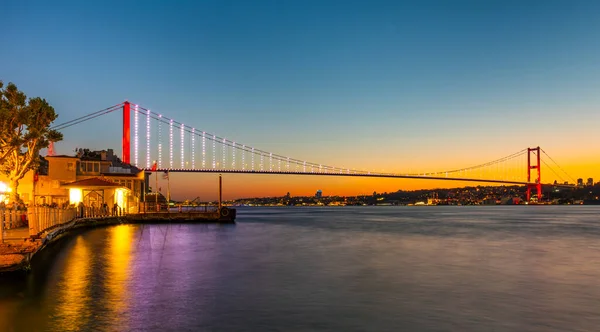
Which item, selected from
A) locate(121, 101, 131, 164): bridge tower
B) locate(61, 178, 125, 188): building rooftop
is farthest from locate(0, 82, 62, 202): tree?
locate(121, 101, 131, 164): bridge tower

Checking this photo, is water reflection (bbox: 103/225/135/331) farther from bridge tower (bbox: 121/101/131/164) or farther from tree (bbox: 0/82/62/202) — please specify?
bridge tower (bbox: 121/101/131/164)

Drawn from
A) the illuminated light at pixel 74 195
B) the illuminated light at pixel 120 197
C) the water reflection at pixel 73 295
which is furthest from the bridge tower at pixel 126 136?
the water reflection at pixel 73 295

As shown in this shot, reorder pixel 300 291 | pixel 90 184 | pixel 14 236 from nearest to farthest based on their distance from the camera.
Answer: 1. pixel 300 291
2. pixel 14 236
3. pixel 90 184

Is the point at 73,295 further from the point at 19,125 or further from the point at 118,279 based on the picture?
the point at 19,125

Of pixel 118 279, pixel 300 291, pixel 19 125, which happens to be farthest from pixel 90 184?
pixel 300 291

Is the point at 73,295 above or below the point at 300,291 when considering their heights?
above

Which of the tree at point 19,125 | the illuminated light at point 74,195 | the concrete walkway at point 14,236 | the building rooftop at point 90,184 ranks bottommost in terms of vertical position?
the concrete walkway at point 14,236

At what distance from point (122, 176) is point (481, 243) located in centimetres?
4051

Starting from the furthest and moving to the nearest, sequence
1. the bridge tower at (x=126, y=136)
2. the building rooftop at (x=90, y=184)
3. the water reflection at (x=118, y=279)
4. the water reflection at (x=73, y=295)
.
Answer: the bridge tower at (x=126, y=136), the building rooftop at (x=90, y=184), the water reflection at (x=118, y=279), the water reflection at (x=73, y=295)

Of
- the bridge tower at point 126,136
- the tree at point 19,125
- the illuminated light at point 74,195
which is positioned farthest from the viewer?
the bridge tower at point 126,136

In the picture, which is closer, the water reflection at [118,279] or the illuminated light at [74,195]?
the water reflection at [118,279]

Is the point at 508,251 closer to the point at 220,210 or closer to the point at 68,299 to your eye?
the point at 68,299

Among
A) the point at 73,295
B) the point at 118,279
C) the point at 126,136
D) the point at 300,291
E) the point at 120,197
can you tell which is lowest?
the point at 300,291

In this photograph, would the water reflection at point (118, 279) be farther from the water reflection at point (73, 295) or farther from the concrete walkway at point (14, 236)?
the concrete walkway at point (14, 236)
